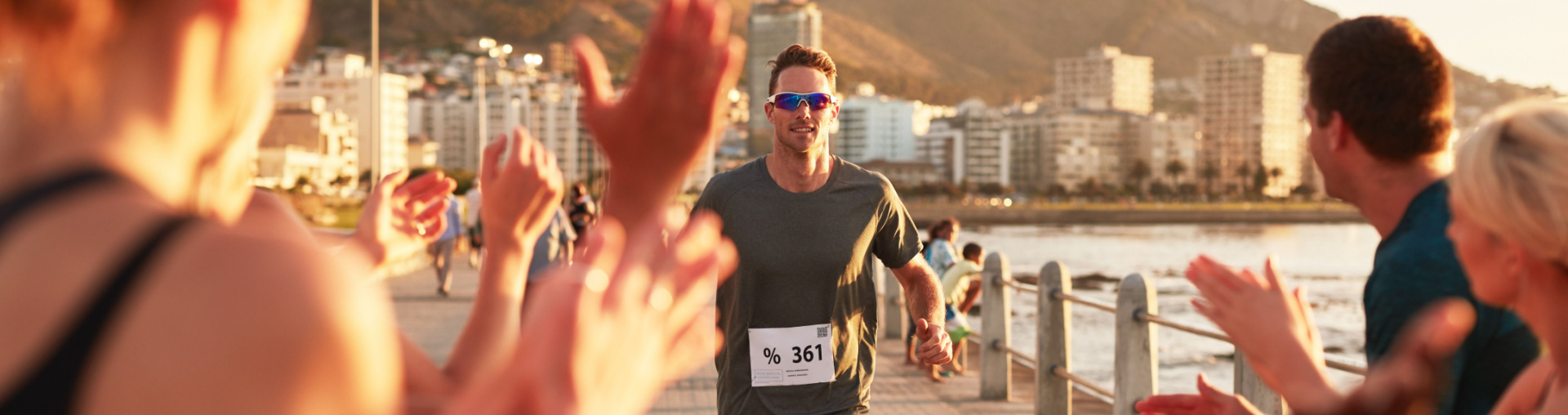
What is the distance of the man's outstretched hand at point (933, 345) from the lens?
4.21m

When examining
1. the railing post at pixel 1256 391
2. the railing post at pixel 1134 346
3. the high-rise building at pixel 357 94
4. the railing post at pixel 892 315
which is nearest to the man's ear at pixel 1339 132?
the railing post at pixel 1256 391

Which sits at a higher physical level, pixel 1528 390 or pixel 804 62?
pixel 804 62

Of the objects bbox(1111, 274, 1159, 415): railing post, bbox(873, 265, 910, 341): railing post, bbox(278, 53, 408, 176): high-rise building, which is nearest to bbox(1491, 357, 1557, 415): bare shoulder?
bbox(1111, 274, 1159, 415): railing post

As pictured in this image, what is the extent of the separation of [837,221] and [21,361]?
12.1ft

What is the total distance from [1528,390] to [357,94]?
171m

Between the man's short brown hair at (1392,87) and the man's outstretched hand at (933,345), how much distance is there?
1.86 metres

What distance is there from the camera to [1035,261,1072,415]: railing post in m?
8.28

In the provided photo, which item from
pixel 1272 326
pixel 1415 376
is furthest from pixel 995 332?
pixel 1415 376

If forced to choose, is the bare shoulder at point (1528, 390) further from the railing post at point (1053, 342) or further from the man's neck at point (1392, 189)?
the railing post at point (1053, 342)

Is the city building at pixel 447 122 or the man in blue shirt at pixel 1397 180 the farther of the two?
the city building at pixel 447 122

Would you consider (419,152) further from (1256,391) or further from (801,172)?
(801,172)

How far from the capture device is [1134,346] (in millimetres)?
6824

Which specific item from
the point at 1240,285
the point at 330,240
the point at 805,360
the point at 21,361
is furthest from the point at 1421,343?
the point at 805,360

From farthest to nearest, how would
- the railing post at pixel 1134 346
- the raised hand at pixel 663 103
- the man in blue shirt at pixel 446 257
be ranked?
the man in blue shirt at pixel 446 257, the railing post at pixel 1134 346, the raised hand at pixel 663 103
